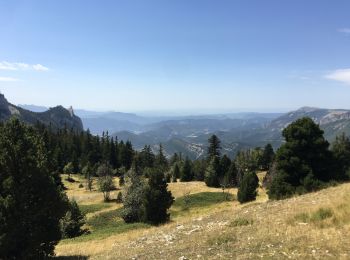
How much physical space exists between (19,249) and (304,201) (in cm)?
1722

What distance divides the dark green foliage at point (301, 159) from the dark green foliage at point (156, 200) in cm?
1333

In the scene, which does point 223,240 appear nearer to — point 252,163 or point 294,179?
point 294,179

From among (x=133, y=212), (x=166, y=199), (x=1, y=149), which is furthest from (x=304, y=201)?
(x=133, y=212)

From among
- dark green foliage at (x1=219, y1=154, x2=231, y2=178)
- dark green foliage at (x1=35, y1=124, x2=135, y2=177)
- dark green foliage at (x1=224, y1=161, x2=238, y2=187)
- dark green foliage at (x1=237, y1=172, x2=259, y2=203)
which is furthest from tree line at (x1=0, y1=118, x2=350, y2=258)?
dark green foliage at (x1=35, y1=124, x2=135, y2=177)

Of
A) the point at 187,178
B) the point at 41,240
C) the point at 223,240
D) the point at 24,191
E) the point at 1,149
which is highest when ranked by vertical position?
the point at 1,149

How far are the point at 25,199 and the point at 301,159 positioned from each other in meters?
23.9

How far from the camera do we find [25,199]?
2105 centimetres

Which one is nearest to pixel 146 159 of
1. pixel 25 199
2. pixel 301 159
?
pixel 301 159

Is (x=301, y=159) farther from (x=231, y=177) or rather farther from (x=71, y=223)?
(x=231, y=177)

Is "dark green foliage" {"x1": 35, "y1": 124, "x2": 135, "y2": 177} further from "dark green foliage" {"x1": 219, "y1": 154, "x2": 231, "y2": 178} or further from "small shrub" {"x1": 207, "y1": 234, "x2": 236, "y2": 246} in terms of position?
"small shrub" {"x1": 207, "y1": 234, "x2": 236, "y2": 246}

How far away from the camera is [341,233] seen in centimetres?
1538

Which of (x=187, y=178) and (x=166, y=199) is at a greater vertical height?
(x=166, y=199)

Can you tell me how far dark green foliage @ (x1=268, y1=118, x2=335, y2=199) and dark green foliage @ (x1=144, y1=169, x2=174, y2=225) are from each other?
13.3 m

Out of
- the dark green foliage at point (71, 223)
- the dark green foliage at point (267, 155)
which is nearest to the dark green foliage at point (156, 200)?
the dark green foliage at point (71, 223)
